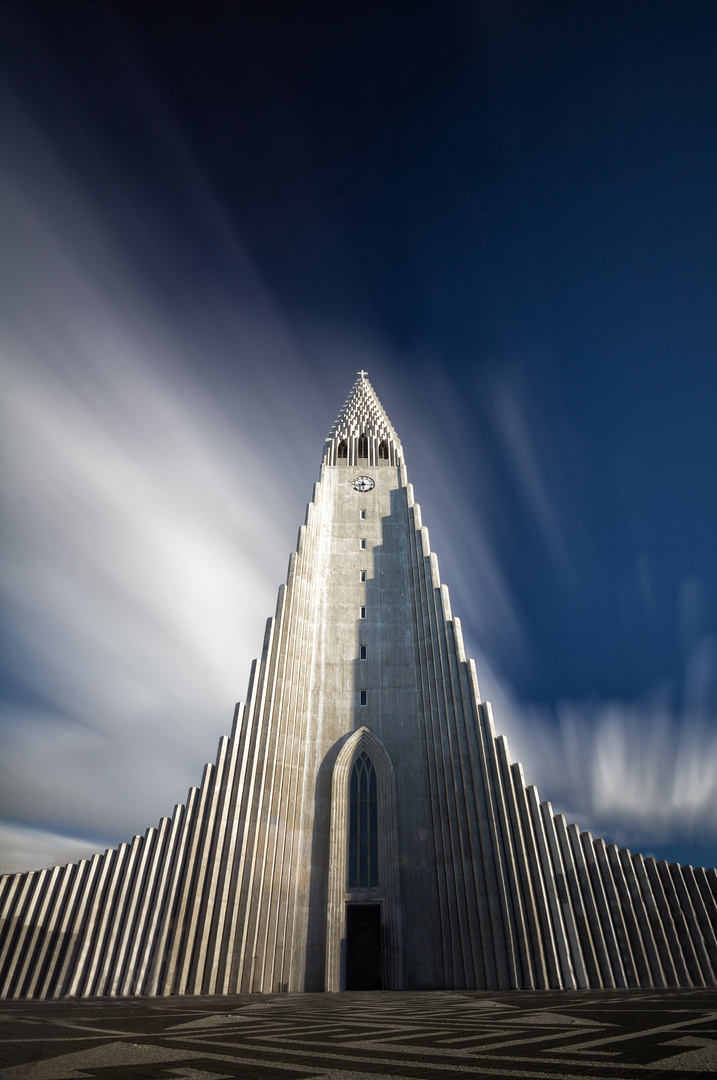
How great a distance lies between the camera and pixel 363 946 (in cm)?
2031

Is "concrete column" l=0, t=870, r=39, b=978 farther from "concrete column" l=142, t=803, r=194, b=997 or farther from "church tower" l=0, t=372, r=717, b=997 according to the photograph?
"concrete column" l=142, t=803, r=194, b=997

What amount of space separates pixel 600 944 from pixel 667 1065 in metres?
18.1

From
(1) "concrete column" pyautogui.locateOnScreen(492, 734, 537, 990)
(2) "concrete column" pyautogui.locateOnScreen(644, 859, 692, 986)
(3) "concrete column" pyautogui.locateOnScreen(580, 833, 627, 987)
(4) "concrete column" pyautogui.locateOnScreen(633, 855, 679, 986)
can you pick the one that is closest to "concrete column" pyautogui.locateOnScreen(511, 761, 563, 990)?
(1) "concrete column" pyautogui.locateOnScreen(492, 734, 537, 990)

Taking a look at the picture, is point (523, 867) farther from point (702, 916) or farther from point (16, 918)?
point (16, 918)

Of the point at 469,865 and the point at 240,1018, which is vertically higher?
the point at 469,865

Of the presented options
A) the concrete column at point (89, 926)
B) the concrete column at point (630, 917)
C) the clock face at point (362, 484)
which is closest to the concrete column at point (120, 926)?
the concrete column at point (89, 926)

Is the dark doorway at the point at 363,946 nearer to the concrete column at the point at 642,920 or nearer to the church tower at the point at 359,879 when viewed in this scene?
the church tower at the point at 359,879

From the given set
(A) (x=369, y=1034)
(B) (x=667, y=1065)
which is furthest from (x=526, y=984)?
(B) (x=667, y=1065)

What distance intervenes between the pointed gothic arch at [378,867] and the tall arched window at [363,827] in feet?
0.52

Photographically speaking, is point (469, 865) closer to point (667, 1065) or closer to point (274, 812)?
point (274, 812)

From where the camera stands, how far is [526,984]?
1659 cm

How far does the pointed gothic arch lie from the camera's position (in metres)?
19.1

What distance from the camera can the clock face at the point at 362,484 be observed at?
3312 cm

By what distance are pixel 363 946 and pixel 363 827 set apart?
3.88m
